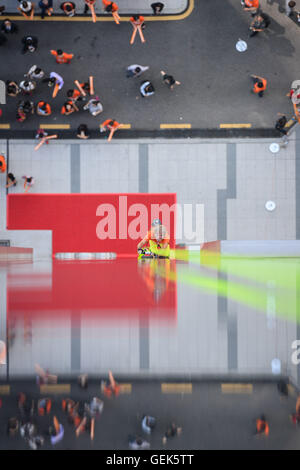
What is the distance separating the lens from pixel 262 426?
0.67 meters

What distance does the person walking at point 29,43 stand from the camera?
13.5 m

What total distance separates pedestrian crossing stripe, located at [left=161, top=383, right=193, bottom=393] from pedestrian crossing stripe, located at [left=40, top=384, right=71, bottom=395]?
0.62 ft

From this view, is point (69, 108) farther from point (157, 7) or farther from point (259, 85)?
point (259, 85)

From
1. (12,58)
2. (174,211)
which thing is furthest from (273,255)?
(12,58)

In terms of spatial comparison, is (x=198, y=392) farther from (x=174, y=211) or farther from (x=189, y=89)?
(x=189, y=89)

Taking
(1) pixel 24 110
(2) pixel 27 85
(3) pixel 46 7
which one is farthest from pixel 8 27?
(1) pixel 24 110

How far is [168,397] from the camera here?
780 millimetres

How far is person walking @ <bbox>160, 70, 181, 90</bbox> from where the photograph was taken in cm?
1325

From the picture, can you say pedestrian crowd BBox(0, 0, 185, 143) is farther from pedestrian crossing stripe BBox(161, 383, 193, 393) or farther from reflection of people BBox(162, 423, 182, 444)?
reflection of people BBox(162, 423, 182, 444)

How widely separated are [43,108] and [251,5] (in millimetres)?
7657

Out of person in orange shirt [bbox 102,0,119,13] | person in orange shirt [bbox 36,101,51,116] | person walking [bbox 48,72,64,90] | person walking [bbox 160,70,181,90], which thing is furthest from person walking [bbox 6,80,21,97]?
person walking [bbox 160,70,181,90]

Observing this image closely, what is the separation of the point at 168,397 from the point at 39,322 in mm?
797

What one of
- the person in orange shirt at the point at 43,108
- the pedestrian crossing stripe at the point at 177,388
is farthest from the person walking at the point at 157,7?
the pedestrian crossing stripe at the point at 177,388

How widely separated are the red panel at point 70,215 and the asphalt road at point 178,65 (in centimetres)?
236
